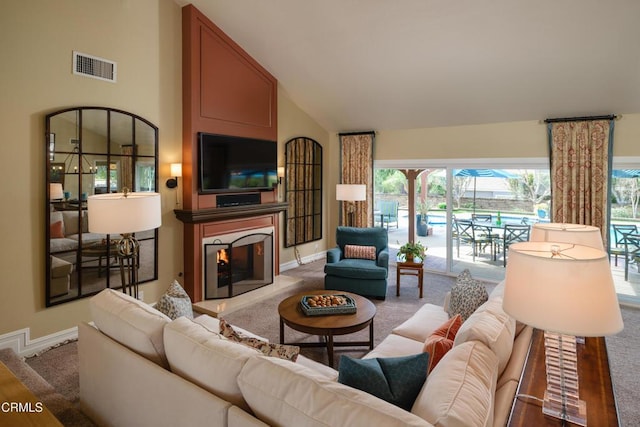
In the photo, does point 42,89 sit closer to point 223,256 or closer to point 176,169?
point 176,169

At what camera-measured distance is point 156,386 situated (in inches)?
72.1

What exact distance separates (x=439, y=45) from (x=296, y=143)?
2.93 meters

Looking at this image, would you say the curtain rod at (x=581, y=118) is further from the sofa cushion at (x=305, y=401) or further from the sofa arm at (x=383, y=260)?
the sofa cushion at (x=305, y=401)

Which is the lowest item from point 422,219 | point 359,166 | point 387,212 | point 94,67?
point 422,219

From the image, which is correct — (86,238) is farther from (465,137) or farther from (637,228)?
(637,228)

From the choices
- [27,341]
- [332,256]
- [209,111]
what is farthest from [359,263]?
[27,341]

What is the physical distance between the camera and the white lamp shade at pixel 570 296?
131 cm

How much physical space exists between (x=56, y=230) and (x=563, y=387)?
402 cm

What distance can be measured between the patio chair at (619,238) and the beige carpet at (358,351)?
72cm

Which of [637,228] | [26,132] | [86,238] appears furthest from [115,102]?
[637,228]

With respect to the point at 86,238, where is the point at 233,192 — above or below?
above

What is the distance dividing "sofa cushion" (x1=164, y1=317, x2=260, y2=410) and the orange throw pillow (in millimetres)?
959

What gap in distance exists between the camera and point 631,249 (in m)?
4.90

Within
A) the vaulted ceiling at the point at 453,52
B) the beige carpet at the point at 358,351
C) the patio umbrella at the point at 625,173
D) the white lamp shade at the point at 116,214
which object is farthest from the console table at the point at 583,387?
the patio umbrella at the point at 625,173
